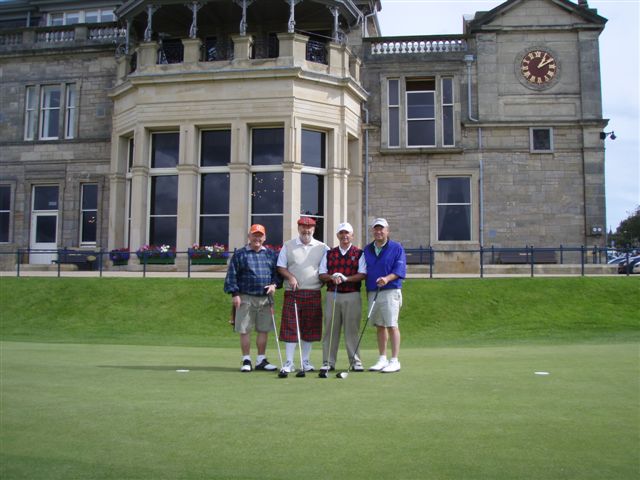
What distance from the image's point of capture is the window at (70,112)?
88.2 ft

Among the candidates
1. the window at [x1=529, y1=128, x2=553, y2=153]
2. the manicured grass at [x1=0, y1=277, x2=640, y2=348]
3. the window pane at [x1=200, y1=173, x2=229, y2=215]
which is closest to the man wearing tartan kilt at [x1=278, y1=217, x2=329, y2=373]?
the manicured grass at [x1=0, y1=277, x2=640, y2=348]

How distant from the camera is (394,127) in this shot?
25141 mm

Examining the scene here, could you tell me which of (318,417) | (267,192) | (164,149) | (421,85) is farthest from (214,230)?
(318,417)

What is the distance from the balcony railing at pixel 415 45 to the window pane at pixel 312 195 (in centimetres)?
618

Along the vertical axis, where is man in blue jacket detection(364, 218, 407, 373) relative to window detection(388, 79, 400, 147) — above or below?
below

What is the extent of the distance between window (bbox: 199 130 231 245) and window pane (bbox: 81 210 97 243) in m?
6.14

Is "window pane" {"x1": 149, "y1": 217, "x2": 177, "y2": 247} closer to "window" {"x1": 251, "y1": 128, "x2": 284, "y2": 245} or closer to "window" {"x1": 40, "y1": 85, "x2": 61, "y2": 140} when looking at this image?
"window" {"x1": 251, "y1": 128, "x2": 284, "y2": 245}

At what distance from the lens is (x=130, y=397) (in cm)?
576

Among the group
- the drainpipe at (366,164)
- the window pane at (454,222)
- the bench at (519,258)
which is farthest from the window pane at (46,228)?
the bench at (519,258)

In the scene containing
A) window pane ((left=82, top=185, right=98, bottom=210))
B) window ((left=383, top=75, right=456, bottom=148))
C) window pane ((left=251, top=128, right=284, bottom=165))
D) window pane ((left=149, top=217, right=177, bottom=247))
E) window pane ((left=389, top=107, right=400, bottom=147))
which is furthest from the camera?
window pane ((left=82, top=185, right=98, bottom=210))

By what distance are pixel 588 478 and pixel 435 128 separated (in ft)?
73.4

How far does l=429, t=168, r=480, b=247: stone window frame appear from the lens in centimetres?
2427

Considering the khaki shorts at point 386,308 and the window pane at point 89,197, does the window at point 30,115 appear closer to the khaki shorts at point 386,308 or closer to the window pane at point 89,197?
the window pane at point 89,197

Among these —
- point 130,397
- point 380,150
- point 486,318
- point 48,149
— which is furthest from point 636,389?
point 48,149
